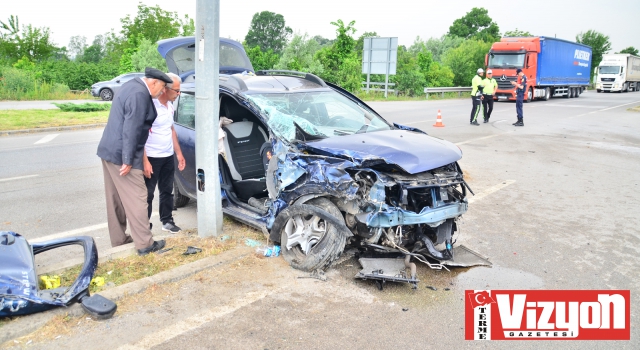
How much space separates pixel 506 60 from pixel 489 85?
45.0 feet

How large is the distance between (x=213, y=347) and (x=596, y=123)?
63.4ft

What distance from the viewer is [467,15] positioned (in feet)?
315

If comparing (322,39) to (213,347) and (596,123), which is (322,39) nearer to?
(596,123)

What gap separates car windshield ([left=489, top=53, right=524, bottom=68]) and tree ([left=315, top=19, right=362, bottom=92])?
805 centimetres

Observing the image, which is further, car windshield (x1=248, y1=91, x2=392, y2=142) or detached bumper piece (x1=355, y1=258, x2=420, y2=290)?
car windshield (x1=248, y1=91, x2=392, y2=142)

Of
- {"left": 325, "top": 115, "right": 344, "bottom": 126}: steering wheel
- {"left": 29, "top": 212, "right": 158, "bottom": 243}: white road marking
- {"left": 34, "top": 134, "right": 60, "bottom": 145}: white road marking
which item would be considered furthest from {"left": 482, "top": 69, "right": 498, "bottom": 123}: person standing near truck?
{"left": 29, "top": 212, "right": 158, "bottom": 243}: white road marking

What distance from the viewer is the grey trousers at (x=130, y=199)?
15.2 ft

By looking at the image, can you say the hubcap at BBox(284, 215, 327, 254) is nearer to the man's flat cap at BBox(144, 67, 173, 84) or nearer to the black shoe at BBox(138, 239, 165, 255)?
the black shoe at BBox(138, 239, 165, 255)

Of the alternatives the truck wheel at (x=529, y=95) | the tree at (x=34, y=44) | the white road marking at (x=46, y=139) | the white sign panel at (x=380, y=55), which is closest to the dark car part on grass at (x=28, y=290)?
the white road marking at (x=46, y=139)

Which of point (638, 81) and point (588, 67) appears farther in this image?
point (638, 81)

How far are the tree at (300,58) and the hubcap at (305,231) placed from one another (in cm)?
2525

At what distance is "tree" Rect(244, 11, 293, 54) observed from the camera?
98688 millimetres

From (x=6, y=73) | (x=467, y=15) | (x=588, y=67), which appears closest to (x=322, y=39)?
(x=467, y=15)

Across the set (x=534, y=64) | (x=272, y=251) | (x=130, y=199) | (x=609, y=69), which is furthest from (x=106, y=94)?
(x=609, y=69)
